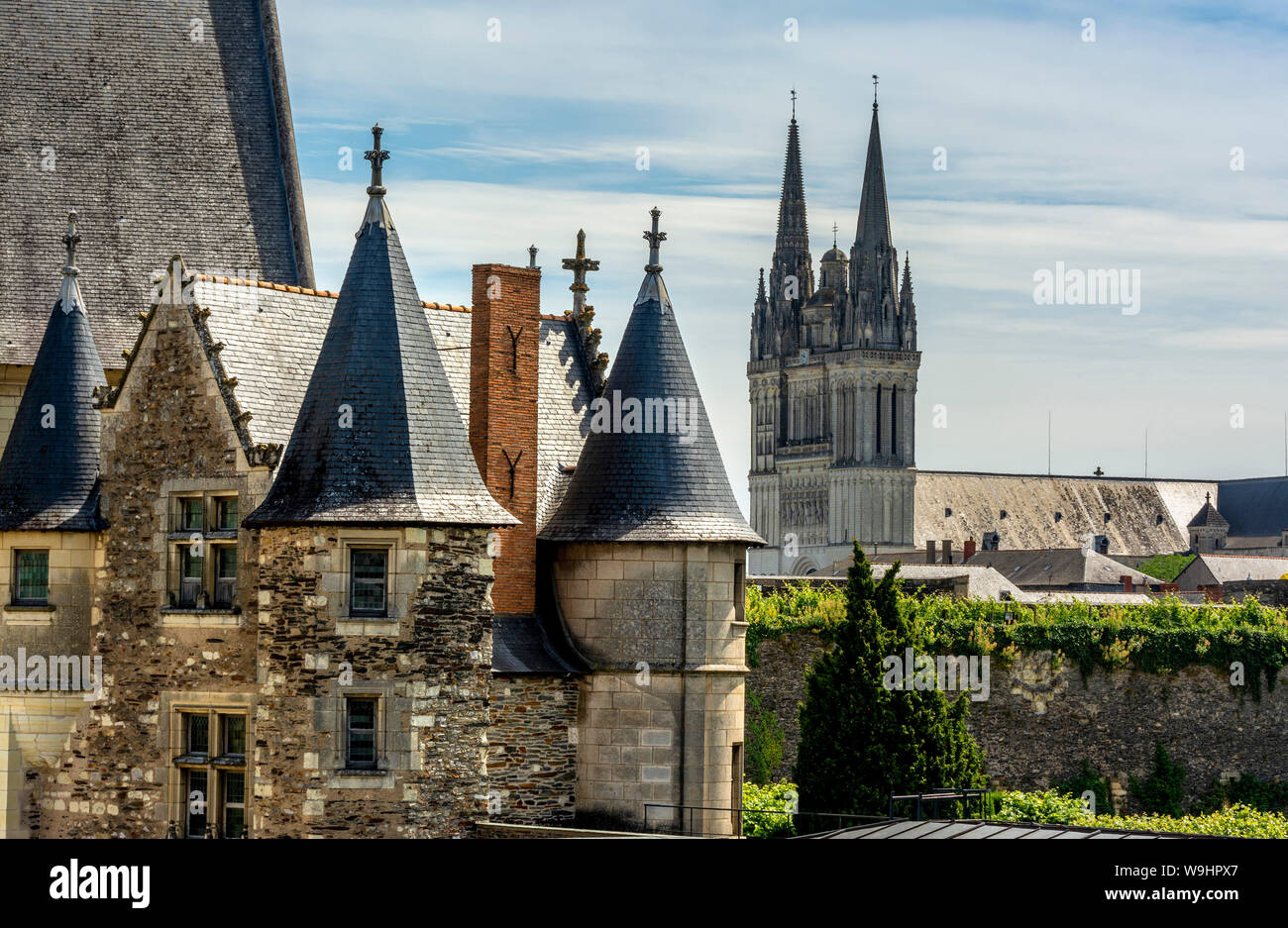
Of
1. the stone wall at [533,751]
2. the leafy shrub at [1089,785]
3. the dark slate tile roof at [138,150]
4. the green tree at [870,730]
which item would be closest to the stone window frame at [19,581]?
the dark slate tile roof at [138,150]

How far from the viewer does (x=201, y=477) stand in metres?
27.3

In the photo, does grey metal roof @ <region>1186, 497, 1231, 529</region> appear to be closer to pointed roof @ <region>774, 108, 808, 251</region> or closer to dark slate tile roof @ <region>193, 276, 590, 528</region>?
pointed roof @ <region>774, 108, 808, 251</region>

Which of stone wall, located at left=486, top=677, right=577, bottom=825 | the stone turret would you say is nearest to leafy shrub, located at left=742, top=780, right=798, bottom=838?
the stone turret

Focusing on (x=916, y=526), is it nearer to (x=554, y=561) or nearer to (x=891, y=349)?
(x=891, y=349)

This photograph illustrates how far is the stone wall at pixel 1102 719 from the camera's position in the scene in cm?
4331

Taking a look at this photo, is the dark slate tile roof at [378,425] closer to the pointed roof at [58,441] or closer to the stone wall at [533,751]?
the stone wall at [533,751]

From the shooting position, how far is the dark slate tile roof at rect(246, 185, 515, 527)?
25.5 metres

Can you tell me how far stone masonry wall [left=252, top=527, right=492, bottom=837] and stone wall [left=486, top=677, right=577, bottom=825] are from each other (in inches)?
64.1

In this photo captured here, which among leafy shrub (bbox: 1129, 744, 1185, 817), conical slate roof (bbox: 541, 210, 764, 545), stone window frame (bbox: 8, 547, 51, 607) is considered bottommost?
leafy shrub (bbox: 1129, 744, 1185, 817)

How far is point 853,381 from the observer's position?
19100cm

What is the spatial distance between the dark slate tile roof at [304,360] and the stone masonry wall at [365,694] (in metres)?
2.59
